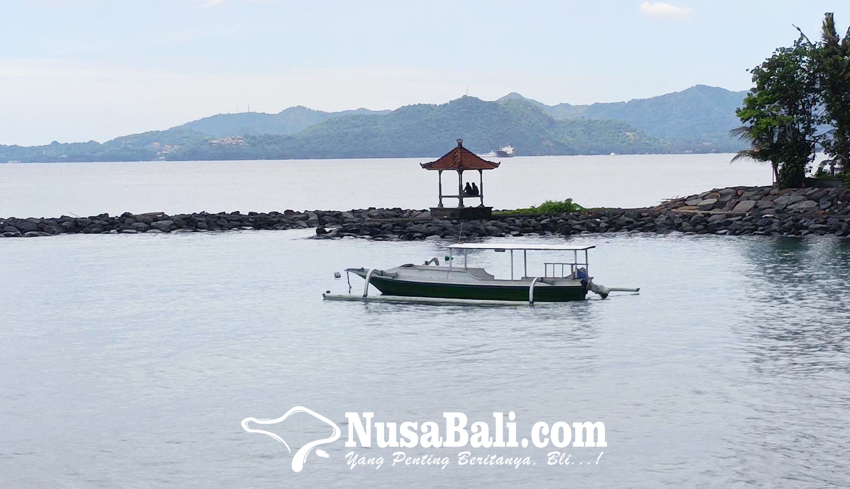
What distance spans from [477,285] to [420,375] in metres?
11.2

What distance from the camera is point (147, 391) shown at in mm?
25828

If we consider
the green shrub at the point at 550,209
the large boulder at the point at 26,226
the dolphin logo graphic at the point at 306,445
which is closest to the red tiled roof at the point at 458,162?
the green shrub at the point at 550,209

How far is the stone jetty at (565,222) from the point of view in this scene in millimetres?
63250

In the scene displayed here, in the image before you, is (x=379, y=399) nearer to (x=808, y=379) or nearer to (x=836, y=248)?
(x=808, y=379)

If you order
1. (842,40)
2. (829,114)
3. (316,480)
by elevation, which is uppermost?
(842,40)

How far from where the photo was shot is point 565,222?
65.6 meters

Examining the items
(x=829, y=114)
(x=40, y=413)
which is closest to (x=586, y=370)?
(x=40, y=413)

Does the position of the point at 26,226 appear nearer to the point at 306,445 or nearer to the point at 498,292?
the point at 498,292

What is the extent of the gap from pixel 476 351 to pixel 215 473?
38.0 feet

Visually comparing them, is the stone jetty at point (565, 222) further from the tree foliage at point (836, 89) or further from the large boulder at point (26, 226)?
the tree foliage at point (836, 89)

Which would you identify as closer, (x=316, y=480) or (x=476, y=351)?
(x=316, y=480)

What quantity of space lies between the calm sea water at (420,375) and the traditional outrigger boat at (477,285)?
0.70m

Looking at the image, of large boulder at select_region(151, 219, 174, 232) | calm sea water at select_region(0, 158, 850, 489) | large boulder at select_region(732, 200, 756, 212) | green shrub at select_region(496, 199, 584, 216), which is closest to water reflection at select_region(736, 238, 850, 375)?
calm sea water at select_region(0, 158, 850, 489)

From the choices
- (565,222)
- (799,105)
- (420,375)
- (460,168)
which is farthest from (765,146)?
(420,375)
